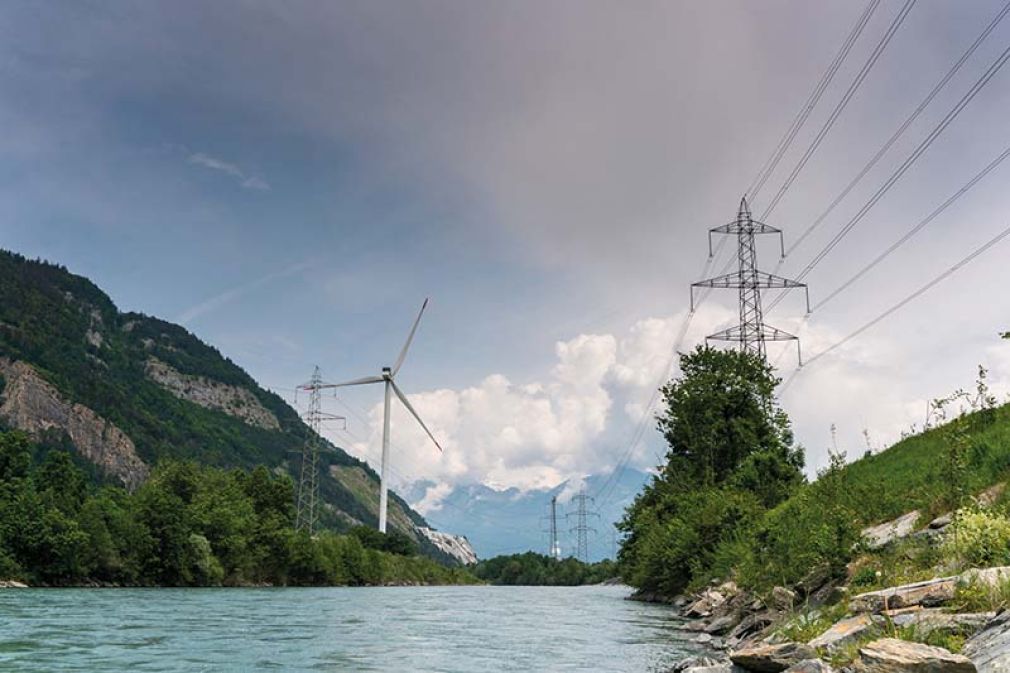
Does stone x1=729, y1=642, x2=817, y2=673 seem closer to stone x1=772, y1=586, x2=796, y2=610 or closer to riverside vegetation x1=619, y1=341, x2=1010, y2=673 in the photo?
riverside vegetation x1=619, y1=341, x2=1010, y2=673

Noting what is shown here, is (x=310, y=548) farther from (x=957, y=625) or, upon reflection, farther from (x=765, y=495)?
(x=957, y=625)

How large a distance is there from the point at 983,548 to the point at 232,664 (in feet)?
65.7

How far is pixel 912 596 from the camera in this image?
51.2ft

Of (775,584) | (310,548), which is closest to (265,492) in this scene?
(310,548)

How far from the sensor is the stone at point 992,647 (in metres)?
10.4

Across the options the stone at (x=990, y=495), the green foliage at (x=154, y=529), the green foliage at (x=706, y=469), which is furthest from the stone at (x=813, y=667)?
the green foliage at (x=154, y=529)

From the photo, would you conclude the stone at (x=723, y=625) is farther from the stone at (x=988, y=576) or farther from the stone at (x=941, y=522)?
the stone at (x=988, y=576)

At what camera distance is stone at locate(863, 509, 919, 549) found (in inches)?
890

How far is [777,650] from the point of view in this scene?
1602cm

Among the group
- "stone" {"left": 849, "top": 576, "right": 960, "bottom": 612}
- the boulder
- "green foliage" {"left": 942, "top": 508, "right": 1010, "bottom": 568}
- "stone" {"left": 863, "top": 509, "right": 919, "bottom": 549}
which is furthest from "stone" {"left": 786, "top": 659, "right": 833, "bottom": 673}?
"stone" {"left": 863, "top": 509, "right": 919, "bottom": 549}

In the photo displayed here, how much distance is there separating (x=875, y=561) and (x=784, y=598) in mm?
5787

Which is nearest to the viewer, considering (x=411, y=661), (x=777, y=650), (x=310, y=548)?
(x=777, y=650)

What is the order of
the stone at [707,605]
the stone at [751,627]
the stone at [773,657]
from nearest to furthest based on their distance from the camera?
the stone at [773,657]
the stone at [751,627]
the stone at [707,605]

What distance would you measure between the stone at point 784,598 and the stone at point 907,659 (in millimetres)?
15434
